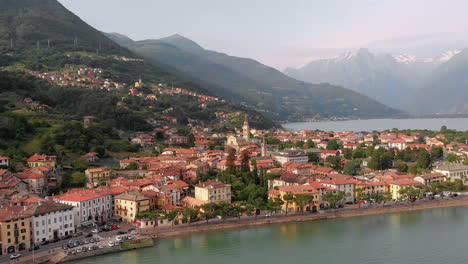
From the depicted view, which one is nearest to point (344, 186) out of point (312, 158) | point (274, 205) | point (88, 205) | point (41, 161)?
point (274, 205)

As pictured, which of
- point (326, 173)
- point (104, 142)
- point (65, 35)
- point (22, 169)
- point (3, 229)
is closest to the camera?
point (3, 229)

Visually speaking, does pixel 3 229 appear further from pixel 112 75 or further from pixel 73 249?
pixel 112 75

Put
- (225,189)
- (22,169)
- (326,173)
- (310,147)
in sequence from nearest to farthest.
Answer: (225,189)
(22,169)
(326,173)
(310,147)

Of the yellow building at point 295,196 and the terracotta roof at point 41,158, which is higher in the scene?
the terracotta roof at point 41,158

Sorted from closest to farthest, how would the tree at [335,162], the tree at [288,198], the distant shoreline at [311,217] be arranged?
the distant shoreline at [311,217] → the tree at [288,198] → the tree at [335,162]

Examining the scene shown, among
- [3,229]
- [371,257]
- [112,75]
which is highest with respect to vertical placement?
[112,75]

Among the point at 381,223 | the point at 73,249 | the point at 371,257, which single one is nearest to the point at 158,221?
the point at 73,249

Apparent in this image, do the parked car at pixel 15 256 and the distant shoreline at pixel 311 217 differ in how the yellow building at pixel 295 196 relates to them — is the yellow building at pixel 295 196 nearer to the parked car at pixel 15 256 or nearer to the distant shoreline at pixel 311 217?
the distant shoreline at pixel 311 217

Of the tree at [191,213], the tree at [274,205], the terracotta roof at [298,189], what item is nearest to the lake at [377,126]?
the terracotta roof at [298,189]
